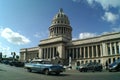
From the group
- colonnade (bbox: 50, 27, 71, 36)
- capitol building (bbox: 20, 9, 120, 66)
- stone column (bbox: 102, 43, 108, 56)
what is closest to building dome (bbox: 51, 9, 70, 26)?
capitol building (bbox: 20, 9, 120, 66)

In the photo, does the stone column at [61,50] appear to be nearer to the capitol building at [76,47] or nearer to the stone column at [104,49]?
the capitol building at [76,47]

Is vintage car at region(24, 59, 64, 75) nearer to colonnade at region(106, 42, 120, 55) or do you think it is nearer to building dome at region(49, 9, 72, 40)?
colonnade at region(106, 42, 120, 55)

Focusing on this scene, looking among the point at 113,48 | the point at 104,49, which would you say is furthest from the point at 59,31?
the point at 113,48

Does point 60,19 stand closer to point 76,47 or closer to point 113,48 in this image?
point 76,47

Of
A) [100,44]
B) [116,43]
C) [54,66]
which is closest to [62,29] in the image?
[100,44]

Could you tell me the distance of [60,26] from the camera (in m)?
102

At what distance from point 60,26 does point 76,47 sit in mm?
25137

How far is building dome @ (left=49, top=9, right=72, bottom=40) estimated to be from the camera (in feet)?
334

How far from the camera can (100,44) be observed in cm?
7250

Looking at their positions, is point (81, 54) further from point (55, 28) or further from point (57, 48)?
point (55, 28)

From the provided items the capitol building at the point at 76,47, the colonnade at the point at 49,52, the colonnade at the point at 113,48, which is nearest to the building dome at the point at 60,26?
the capitol building at the point at 76,47

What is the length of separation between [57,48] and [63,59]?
6.98m

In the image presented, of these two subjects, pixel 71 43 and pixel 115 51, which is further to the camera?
pixel 71 43

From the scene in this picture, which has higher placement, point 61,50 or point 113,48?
point 113,48
